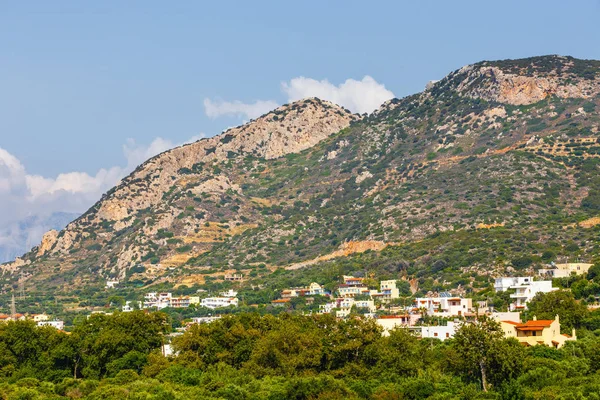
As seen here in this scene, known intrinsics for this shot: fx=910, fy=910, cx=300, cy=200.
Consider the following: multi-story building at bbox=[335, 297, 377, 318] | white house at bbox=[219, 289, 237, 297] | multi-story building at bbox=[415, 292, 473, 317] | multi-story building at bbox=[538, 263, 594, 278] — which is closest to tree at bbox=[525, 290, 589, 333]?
multi-story building at bbox=[415, 292, 473, 317]

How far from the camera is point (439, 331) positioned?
3703 inches

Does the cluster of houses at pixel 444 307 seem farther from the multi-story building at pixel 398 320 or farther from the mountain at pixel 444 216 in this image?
the mountain at pixel 444 216

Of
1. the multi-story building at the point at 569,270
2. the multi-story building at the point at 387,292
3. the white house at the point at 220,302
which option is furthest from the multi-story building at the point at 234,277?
the multi-story building at the point at 569,270

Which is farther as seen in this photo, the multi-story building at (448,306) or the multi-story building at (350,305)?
the multi-story building at (350,305)

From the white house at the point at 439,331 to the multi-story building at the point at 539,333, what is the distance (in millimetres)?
11794

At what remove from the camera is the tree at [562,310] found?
85.2 meters

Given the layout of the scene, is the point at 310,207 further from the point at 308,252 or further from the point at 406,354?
the point at 406,354

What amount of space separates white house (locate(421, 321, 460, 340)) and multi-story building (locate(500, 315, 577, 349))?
38.7ft

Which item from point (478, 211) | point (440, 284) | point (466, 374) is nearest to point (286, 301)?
point (440, 284)

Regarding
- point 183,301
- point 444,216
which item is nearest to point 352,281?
point 444,216

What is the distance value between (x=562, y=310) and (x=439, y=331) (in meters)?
13.4

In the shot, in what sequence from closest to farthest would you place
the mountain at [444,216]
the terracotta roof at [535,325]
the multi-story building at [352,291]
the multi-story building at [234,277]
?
the terracotta roof at [535,325]
the multi-story building at [352,291]
the mountain at [444,216]
the multi-story building at [234,277]

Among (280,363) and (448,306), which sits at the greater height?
(448,306)

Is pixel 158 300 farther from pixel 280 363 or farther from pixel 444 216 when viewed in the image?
pixel 280 363
